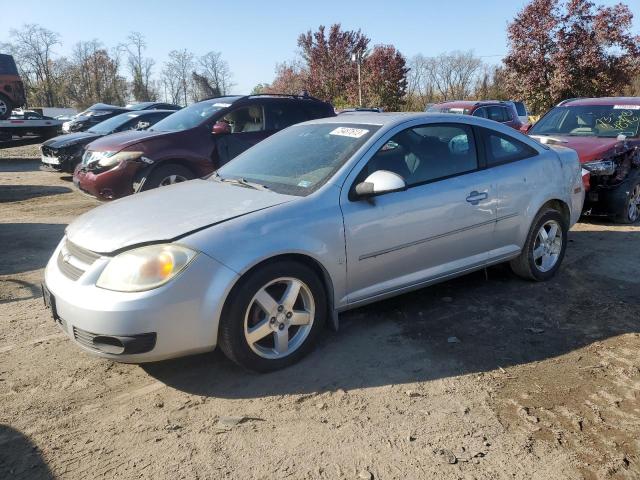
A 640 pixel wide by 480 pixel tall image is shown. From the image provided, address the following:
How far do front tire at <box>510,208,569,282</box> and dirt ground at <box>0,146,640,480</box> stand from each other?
0.35 meters

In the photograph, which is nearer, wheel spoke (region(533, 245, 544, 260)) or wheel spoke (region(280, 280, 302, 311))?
wheel spoke (region(280, 280, 302, 311))

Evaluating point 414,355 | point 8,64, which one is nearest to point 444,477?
point 414,355

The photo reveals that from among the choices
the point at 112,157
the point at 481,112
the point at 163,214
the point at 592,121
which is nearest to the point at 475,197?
the point at 163,214

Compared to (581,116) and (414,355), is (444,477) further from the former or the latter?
(581,116)

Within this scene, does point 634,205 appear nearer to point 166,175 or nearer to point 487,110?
point 487,110

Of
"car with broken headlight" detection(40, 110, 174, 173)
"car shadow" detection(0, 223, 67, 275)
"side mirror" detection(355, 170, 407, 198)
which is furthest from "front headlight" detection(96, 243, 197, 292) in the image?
"car with broken headlight" detection(40, 110, 174, 173)

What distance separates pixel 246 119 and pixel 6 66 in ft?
47.0

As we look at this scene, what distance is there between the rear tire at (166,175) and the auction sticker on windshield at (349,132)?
3.83 meters

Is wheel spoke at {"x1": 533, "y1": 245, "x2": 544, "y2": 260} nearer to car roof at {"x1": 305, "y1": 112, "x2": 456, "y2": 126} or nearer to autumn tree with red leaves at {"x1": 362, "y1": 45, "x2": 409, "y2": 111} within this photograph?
car roof at {"x1": 305, "y1": 112, "x2": 456, "y2": 126}

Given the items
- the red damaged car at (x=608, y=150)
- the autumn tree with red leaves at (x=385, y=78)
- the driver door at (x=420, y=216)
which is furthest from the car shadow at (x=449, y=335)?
the autumn tree with red leaves at (x=385, y=78)

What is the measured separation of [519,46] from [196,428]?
68.3 ft

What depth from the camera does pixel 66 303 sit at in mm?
3113

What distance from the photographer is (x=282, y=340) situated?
340 centimetres

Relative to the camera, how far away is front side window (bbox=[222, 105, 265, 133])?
26.3 feet
